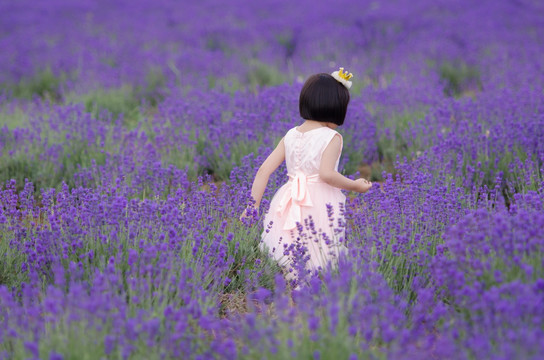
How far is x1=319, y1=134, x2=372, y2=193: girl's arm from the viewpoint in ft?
9.31

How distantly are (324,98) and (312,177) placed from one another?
0.40 metres

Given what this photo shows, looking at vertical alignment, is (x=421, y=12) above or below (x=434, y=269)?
above

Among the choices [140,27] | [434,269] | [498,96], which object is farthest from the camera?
[140,27]

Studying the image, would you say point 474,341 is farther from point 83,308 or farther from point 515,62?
point 515,62

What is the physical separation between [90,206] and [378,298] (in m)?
1.39

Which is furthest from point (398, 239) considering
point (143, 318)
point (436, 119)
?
point (436, 119)

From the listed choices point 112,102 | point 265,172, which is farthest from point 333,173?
point 112,102

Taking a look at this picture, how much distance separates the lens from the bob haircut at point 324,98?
9.32 feet

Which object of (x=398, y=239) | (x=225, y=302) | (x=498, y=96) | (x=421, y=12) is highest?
(x=421, y=12)

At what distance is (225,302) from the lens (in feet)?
8.70

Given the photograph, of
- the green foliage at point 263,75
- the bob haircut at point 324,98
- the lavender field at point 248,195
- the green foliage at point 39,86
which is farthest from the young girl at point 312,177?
the green foliage at point 39,86

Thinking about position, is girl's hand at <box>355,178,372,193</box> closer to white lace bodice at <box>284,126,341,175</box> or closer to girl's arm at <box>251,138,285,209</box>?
white lace bodice at <box>284,126,341,175</box>

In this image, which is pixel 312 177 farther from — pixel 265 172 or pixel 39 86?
pixel 39 86

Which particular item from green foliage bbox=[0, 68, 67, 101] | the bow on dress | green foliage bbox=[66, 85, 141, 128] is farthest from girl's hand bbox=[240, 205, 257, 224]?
green foliage bbox=[0, 68, 67, 101]
